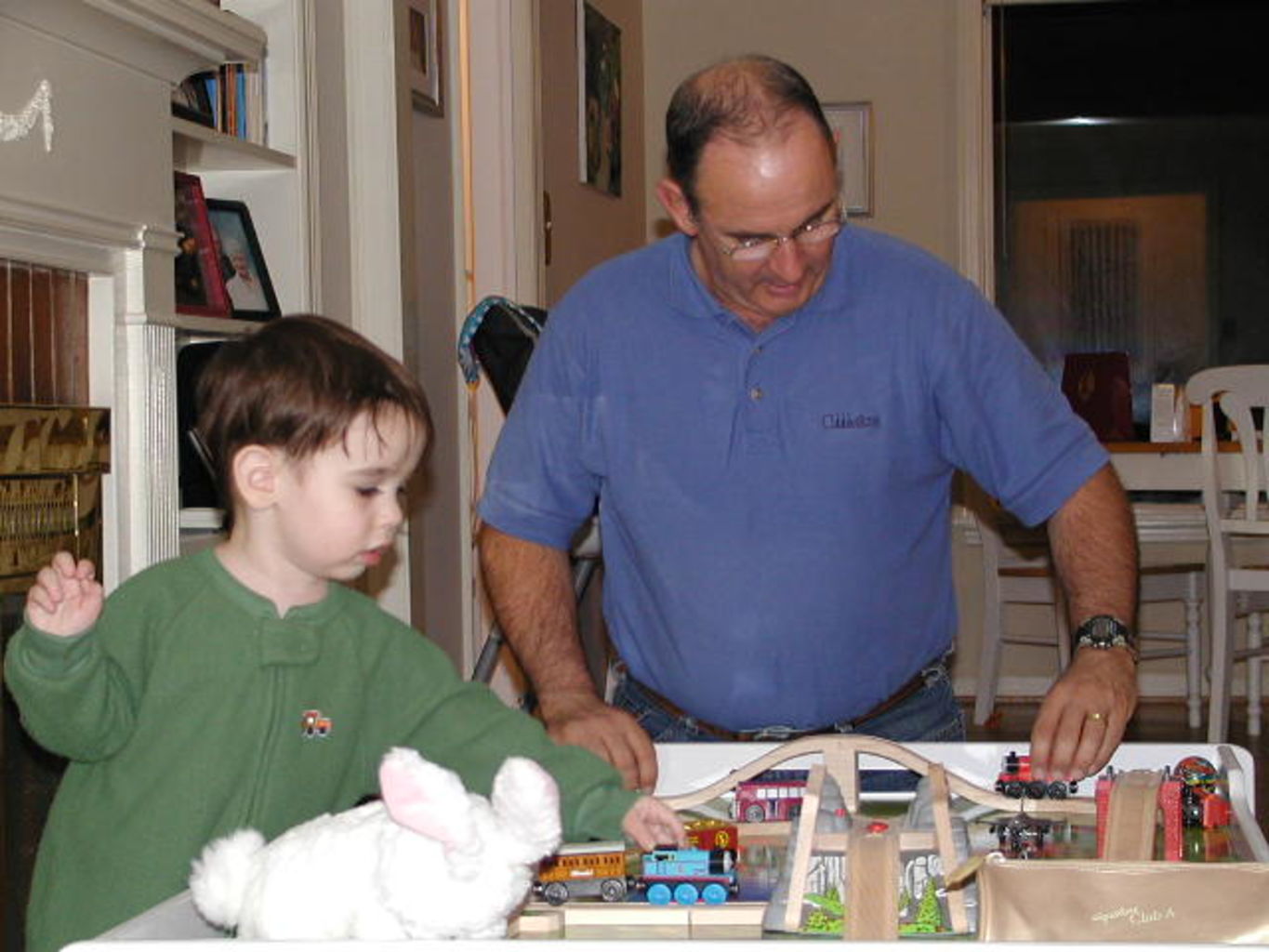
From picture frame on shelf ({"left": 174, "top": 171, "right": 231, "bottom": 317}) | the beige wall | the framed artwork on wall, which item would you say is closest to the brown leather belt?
picture frame on shelf ({"left": 174, "top": 171, "right": 231, "bottom": 317})

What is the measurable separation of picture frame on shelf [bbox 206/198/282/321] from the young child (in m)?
1.50

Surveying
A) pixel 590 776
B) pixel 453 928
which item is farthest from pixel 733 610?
pixel 453 928

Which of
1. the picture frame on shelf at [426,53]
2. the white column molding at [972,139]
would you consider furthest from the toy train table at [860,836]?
the white column molding at [972,139]

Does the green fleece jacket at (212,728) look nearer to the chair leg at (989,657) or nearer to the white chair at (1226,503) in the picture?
the white chair at (1226,503)

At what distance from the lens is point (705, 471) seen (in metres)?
2.07

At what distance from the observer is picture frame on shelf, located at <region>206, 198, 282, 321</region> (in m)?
2.89

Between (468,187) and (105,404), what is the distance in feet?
7.67

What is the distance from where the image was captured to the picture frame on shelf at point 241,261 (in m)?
2.89

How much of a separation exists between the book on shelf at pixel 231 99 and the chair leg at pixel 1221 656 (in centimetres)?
311

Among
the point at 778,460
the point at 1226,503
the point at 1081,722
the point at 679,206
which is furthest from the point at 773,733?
the point at 1226,503

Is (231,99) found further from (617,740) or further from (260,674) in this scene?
(260,674)

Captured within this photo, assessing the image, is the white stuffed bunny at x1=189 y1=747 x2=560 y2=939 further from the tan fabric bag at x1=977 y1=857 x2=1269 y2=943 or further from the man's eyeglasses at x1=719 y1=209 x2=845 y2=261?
the man's eyeglasses at x1=719 y1=209 x2=845 y2=261

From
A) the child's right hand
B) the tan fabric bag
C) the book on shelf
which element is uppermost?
the book on shelf

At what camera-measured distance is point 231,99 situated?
2.92m
